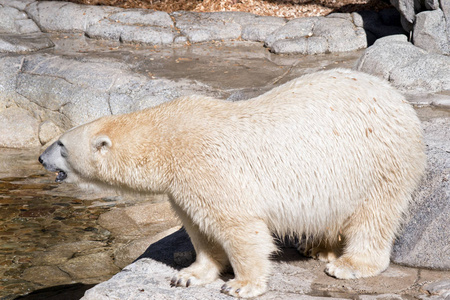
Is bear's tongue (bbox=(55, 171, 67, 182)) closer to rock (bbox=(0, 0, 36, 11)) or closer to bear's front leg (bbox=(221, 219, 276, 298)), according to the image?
bear's front leg (bbox=(221, 219, 276, 298))

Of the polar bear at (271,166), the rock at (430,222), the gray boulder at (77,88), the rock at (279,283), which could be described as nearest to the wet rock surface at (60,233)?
the rock at (279,283)

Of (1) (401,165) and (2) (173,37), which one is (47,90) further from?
(1) (401,165)

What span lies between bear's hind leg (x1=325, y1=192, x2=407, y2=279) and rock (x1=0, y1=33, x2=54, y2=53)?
8.06 m

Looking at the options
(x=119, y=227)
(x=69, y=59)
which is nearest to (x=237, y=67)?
(x=69, y=59)

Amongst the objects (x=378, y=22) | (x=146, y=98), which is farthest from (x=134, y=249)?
(x=378, y=22)

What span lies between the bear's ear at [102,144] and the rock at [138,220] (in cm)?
218

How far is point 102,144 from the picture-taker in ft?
11.0

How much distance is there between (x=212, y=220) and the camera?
3133 mm

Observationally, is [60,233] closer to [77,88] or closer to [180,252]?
[180,252]

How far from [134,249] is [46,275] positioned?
82 cm

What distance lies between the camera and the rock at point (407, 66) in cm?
672

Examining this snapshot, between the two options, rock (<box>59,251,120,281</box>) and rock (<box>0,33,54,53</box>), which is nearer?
rock (<box>59,251,120,281</box>)

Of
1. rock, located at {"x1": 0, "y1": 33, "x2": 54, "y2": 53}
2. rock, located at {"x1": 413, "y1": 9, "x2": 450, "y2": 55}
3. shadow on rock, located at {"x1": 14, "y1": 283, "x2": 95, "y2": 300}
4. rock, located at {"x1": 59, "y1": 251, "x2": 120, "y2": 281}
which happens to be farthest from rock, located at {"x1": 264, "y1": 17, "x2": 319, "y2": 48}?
shadow on rock, located at {"x1": 14, "y1": 283, "x2": 95, "y2": 300}

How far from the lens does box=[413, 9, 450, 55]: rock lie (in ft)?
27.3
